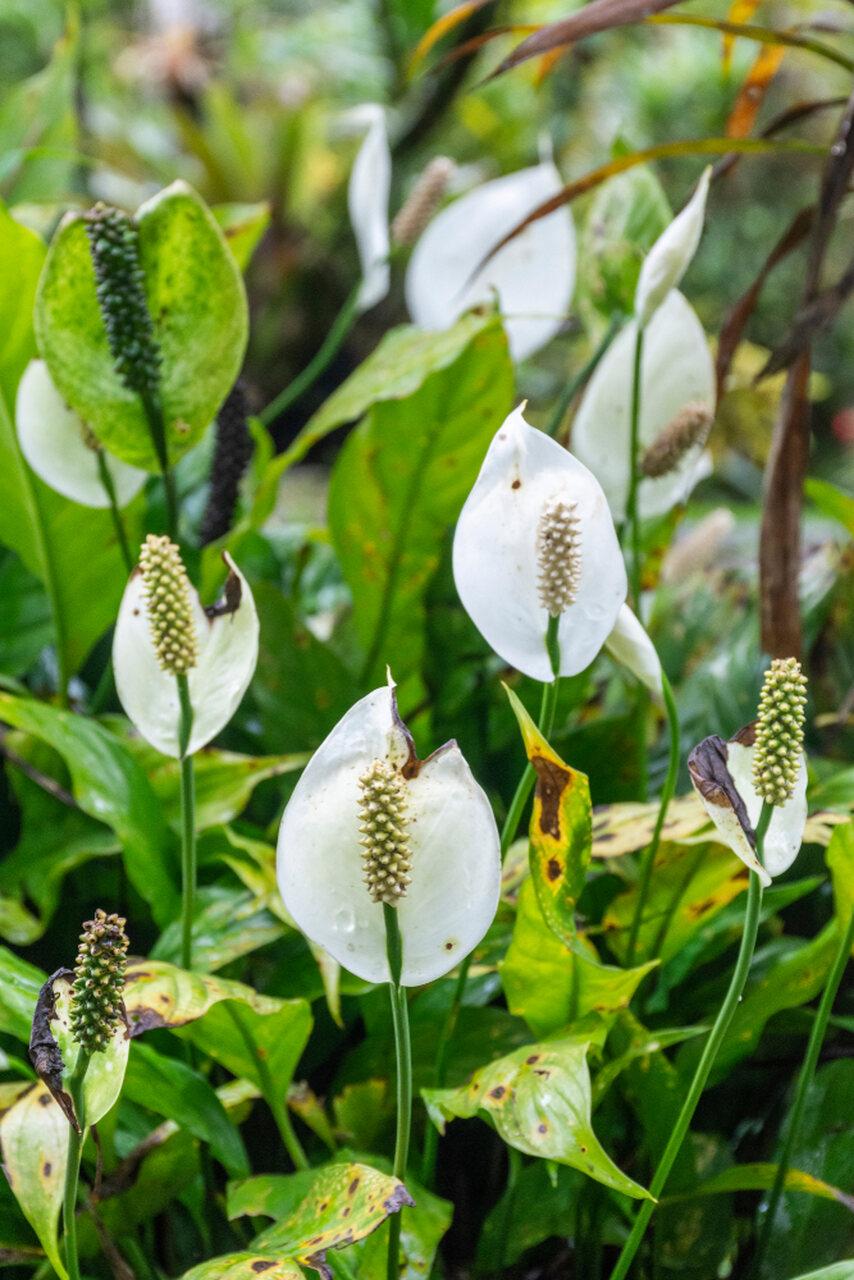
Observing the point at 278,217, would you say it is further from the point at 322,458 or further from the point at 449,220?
the point at 449,220

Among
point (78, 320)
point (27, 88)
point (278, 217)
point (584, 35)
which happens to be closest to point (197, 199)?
point (78, 320)

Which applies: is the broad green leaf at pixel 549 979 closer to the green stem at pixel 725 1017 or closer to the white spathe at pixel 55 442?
the green stem at pixel 725 1017

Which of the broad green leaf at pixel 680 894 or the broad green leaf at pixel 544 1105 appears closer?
the broad green leaf at pixel 544 1105

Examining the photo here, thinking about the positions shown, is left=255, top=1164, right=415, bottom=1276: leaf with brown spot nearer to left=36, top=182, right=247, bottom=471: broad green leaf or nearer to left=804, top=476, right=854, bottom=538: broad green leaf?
left=36, top=182, right=247, bottom=471: broad green leaf

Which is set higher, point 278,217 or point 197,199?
point 197,199

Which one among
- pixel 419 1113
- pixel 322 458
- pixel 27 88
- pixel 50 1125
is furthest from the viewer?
pixel 322 458

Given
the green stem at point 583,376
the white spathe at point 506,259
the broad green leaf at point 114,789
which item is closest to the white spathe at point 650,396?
the green stem at point 583,376
